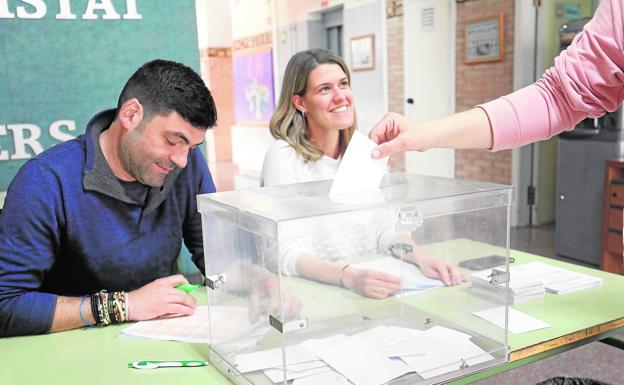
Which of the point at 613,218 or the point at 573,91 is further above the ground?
the point at 573,91

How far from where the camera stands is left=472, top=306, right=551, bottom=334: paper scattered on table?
1.27m

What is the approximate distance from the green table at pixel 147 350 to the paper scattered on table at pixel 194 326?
30mm

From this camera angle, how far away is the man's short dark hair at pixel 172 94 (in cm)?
155

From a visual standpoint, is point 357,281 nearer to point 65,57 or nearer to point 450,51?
point 65,57

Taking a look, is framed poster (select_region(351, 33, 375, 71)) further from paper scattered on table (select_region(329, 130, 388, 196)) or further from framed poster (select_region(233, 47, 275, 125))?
paper scattered on table (select_region(329, 130, 388, 196))

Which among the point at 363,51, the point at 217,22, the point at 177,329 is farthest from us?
the point at 363,51

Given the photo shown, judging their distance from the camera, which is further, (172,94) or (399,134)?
(172,94)

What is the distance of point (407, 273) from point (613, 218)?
3.19m

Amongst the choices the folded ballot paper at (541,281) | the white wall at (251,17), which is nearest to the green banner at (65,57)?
the folded ballot paper at (541,281)

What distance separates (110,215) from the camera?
1.62m

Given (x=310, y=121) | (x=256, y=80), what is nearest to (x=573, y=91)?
(x=310, y=121)

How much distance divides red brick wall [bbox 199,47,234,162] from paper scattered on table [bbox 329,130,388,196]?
13.8 ft

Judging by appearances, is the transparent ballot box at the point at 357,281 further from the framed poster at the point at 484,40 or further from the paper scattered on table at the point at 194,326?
the framed poster at the point at 484,40

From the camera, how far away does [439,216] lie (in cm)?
120
